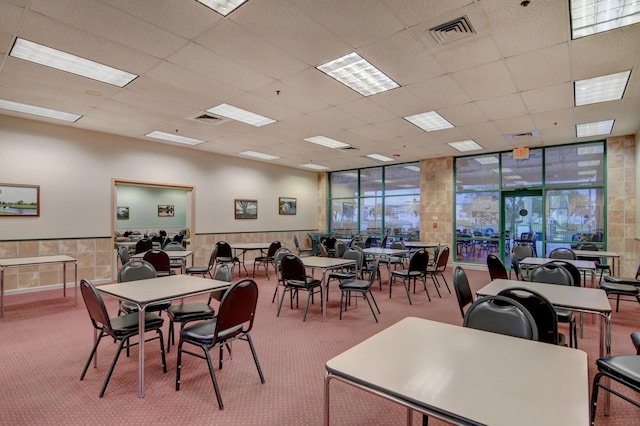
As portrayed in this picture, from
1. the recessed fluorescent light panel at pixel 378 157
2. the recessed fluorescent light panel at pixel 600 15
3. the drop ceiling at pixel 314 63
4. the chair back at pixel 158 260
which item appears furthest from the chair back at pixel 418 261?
the recessed fluorescent light panel at pixel 378 157

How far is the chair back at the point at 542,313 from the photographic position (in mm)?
2227

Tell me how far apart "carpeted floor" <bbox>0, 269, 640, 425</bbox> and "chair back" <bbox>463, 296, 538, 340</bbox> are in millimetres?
775

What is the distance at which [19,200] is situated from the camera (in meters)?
6.27

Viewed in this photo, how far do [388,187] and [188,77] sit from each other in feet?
26.0

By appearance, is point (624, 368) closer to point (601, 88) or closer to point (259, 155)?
point (601, 88)

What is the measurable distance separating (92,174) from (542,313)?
8076 millimetres

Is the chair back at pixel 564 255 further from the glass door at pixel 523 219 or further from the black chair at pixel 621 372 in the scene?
the black chair at pixel 621 372

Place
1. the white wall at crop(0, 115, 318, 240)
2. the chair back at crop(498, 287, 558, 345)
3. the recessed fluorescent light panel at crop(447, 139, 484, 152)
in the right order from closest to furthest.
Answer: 1. the chair back at crop(498, 287, 558, 345)
2. the white wall at crop(0, 115, 318, 240)
3. the recessed fluorescent light panel at crop(447, 139, 484, 152)

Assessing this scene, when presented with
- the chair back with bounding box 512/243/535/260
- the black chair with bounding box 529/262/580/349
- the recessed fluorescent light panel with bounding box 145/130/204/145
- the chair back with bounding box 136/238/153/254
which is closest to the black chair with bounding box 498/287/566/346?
the black chair with bounding box 529/262/580/349

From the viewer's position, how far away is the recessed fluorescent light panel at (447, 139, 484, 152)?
7980 mm

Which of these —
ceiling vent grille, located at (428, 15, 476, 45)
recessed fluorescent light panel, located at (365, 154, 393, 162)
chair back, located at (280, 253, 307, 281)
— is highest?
ceiling vent grille, located at (428, 15, 476, 45)

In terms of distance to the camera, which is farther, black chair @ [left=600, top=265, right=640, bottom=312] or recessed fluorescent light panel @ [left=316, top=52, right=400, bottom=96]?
black chair @ [left=600, top=265, right=640, bottom=312]

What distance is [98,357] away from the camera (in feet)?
11.1

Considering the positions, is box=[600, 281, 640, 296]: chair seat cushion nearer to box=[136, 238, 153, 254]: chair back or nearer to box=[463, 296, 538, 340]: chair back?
box=[463, 296, 538, 340]: chair back
